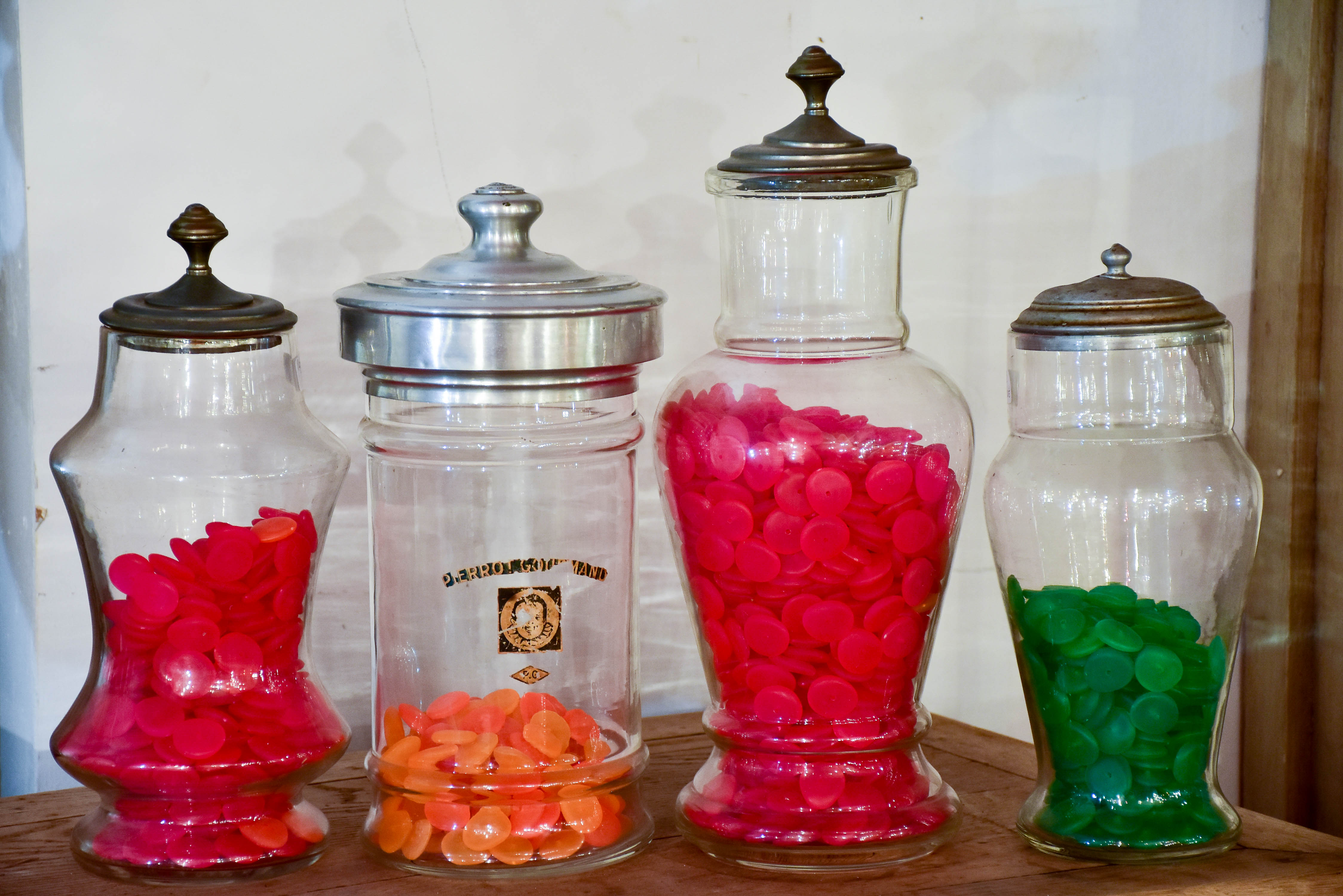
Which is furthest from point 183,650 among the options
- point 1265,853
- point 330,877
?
point 1265,853

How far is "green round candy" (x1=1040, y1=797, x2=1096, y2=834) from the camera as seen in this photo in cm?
82

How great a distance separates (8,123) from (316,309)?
0.25 metres

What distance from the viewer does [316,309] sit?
1.04 m

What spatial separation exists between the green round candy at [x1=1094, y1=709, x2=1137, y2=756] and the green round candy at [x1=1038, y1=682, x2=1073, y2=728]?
21 mm

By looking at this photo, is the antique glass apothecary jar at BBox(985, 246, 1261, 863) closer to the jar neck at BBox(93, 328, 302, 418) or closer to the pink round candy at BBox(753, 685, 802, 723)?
the pink round candy at BBox(753, 685, 802, 723)

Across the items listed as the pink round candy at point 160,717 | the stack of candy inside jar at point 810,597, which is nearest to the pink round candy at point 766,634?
the stack of candy inside jar at point 810,597

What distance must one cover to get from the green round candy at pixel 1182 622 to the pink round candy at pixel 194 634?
1.83ft

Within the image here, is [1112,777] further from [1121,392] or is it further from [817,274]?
[817,274]

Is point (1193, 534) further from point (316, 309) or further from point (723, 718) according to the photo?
point (316, 309)

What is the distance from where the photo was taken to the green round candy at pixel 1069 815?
2.70ft

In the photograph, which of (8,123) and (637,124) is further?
(637,124)

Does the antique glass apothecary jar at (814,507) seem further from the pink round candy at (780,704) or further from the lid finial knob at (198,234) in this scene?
the lid finial knob at (198,234)

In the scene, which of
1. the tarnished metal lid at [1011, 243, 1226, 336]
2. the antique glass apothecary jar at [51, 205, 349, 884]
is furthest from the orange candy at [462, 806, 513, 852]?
the tarnished metal lid at [1011, 243, 1226, 336]

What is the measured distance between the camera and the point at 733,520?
79 cm
